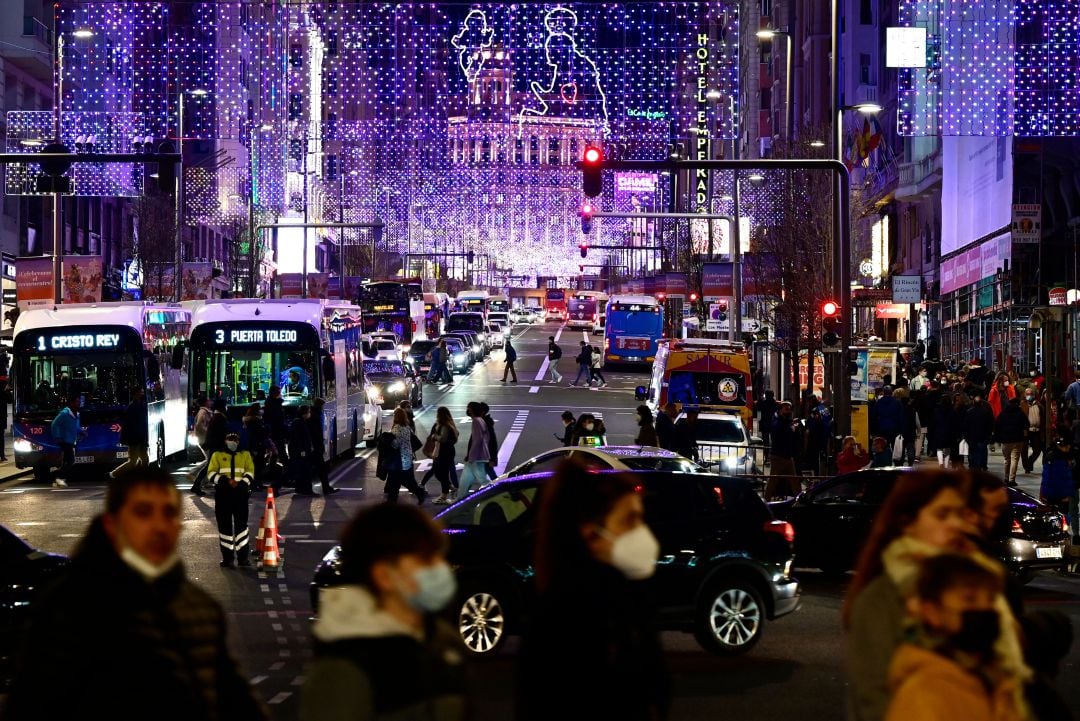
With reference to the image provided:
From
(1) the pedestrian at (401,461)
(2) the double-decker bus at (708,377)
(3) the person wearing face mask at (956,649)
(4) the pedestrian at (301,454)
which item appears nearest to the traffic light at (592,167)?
(1) the pedestrian at (401,461)

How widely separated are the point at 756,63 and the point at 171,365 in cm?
8469

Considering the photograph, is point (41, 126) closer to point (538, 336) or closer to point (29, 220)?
point (29, 220)

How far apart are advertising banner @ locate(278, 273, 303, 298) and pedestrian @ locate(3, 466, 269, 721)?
7217cm

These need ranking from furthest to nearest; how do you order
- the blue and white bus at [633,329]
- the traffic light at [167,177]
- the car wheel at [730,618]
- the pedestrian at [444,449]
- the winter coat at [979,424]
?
1. the blue and white bus at [633,329]
2. the traffic light at [167,177]
3. the winter coat at [979,424]
4. the pedestrian at [444,449]
5. the car wheel at [730,618]

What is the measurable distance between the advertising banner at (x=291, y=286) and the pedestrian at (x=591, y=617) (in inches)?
2831

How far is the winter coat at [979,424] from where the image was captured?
2792 cm

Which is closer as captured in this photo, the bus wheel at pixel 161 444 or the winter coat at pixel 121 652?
the winter coat at pixel 121 652

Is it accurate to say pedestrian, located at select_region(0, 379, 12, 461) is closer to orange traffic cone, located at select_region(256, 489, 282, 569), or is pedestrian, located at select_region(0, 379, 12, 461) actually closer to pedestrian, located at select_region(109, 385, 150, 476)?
pedestrian, located at select_region(109, 385, 150, 476)

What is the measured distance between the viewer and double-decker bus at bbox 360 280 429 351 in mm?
77875

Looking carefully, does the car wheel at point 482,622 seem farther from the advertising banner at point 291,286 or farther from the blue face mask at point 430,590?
the advertising banner at point 291,286

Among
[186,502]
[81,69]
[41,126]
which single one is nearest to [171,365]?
[186,502]

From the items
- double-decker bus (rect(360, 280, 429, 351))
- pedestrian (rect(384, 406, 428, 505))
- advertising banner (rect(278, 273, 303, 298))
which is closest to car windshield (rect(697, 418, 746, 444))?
pedestrian (rect(384, 406, 428, 505))

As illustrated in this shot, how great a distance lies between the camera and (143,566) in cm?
505

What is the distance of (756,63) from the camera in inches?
4424
